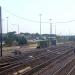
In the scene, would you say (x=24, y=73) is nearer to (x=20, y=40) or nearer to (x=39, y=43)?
(x=39, y=43)

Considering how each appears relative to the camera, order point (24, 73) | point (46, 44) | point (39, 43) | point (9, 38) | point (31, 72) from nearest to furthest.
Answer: point (24, 73) → point (31, 72) → point (39, 43) → point (46, 44) → point (9, 38)

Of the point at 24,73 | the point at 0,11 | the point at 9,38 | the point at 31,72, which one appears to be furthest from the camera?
the point at 9,38

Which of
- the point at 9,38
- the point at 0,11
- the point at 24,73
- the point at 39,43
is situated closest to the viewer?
the point at 24,73

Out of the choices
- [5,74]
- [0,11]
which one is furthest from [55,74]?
[0,11]

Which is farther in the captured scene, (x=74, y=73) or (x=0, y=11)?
(x=0, y=11)

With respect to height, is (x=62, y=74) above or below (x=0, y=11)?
below

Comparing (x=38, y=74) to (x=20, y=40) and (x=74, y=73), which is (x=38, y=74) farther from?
(x=20, y=40)

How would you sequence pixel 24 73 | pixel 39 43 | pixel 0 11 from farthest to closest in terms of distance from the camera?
pixel 39 43
pixel 0 11
pixel 24 73

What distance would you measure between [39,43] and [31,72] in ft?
143

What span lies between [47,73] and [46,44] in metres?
49.1

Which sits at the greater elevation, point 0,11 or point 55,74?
point 0,11

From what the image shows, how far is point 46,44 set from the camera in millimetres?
70750

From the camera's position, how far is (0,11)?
124ft

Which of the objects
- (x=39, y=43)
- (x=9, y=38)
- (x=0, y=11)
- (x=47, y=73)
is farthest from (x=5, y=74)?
(x=9, y=38)
